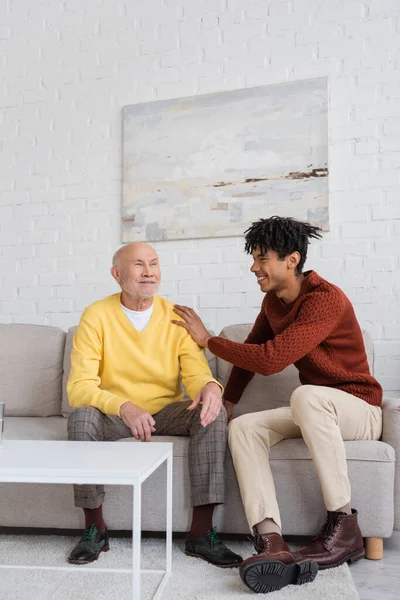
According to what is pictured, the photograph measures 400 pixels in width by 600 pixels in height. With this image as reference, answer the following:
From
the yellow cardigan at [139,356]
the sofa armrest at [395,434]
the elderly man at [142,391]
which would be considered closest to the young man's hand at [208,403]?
the elderly man at [142,391]

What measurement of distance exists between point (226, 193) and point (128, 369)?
1135mm

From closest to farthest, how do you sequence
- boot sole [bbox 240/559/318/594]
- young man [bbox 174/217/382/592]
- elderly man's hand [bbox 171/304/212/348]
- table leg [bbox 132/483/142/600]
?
table leg [bbox 132/483/142/600] < boot sole [bbox 240/559/318/594] < young man [bbox 174/217/382/592] < elderly man's hand [bbox 171/304/212/348]

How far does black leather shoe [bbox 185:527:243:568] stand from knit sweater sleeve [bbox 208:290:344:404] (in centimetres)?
52

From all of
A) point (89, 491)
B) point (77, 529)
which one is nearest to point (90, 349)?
point (89, 491)

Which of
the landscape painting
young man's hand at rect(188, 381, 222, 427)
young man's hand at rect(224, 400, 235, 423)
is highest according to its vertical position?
the landscape painting

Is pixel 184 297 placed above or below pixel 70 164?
below

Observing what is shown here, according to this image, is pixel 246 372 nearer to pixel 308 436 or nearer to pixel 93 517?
pixel 308 436

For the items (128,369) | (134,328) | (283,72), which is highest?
(283,72)

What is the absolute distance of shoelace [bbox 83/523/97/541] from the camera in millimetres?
1706

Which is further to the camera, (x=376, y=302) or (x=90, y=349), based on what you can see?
(x=376, y=302)

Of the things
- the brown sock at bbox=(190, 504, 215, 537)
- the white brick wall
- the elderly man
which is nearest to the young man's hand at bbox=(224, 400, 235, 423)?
the elderly man

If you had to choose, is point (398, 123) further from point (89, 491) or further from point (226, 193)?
point (89, 491)

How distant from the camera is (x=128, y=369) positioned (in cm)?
196

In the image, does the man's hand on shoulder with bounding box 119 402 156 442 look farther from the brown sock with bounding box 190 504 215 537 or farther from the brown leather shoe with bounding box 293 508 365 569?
the brown leather shoe with bounding box 293 508 365 569
